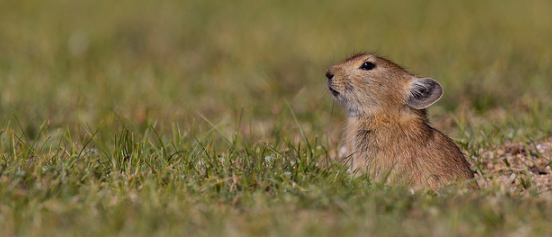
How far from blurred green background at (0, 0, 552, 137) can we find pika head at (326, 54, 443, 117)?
2.94ft

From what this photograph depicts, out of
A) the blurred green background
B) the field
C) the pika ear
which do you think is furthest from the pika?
the blurred green background

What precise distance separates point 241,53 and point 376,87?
486 cm

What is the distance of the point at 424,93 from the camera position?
17.5 ft

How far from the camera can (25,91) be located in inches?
310

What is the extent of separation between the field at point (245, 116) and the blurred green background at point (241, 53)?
0.04m

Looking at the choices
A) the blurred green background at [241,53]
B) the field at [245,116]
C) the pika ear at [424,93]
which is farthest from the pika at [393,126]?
the blurred green background at [241,53]

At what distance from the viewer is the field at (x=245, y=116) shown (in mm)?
3590

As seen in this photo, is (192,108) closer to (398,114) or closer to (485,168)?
(398,114)

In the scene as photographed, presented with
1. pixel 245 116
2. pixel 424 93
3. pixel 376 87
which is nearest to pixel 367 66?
pixel 376 87

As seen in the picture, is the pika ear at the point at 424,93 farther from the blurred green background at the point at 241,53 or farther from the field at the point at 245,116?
the blurred green background at the point at 241,53

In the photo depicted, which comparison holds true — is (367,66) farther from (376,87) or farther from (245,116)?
(245,116)

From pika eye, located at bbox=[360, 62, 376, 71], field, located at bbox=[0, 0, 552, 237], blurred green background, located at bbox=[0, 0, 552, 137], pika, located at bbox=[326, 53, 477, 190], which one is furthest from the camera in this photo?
blurred green background, located at bbox=[0, 0, 552, 137]

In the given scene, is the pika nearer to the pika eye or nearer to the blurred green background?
the pika eye

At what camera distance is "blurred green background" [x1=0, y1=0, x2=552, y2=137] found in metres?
7.50
